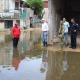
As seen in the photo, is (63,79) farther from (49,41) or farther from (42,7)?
(42,7)

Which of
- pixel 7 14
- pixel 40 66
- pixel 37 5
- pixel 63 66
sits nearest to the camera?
pixel 63 66

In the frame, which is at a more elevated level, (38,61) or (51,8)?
(51,8)

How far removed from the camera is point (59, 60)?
58.4 feet

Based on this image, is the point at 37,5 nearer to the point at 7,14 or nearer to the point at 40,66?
the point at 7,14

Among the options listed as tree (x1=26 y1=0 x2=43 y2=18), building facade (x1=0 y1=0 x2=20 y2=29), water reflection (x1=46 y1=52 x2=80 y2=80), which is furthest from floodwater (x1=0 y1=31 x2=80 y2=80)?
tree (x1=26 y1=0 x2=43 y2=18)

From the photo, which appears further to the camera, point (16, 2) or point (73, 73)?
point (16, 2)

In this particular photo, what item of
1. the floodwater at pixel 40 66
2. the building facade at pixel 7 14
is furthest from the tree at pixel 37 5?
the floodwater at pixel 40 66

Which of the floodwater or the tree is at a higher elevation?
the tree

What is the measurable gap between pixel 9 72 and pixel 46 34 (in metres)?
10.5

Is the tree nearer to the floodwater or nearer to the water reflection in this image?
the floodwater

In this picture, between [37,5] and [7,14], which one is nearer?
[7,14]

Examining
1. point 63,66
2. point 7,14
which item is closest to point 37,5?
point 7,14

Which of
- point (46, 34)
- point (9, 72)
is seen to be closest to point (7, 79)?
point (9, 72)

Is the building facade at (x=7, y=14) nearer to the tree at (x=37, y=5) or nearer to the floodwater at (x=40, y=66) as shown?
the tree at (x=37, y=5)
